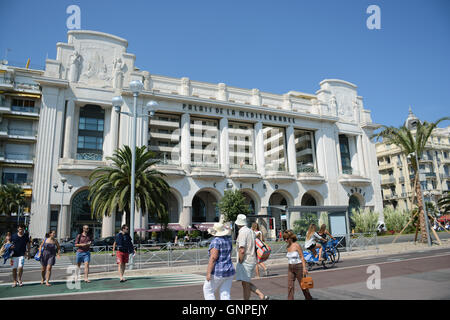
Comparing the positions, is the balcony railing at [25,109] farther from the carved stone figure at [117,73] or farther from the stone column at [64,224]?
the stone column at [64,224]

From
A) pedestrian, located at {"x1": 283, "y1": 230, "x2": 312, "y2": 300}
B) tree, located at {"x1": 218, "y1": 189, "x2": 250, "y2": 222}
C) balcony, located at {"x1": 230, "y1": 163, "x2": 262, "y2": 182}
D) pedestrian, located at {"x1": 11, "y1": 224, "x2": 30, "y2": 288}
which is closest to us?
pedestrian, located at {"x1": 283, "y1": 230, "x2": 312, "y2": 300}

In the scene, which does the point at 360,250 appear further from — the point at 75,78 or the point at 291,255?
the point at 75,78

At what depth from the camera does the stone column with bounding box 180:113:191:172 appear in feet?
120

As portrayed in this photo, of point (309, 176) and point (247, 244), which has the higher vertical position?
point (309, 176)

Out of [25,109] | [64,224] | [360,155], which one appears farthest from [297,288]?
[360,155]

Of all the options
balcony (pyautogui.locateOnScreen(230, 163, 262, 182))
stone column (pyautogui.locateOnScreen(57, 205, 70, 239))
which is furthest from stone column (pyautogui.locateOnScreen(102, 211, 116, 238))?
balcony (pyautogui.locateOnScreen(230, 163, 262, 182))

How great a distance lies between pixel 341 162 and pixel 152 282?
42695mm

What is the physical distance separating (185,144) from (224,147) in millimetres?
5032

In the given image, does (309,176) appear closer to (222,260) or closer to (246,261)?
(246,261)

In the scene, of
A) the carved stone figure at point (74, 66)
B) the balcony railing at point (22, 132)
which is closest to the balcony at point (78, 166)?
the carved stone figure at point (74, 66)

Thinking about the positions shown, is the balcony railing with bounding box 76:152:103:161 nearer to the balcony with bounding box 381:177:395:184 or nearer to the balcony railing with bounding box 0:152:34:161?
the balcony railing with bounding box 0:152:34:161

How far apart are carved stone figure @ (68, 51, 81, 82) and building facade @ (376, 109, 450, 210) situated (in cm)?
5532

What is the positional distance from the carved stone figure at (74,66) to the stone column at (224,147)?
1743 centimetres

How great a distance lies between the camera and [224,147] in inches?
1531
